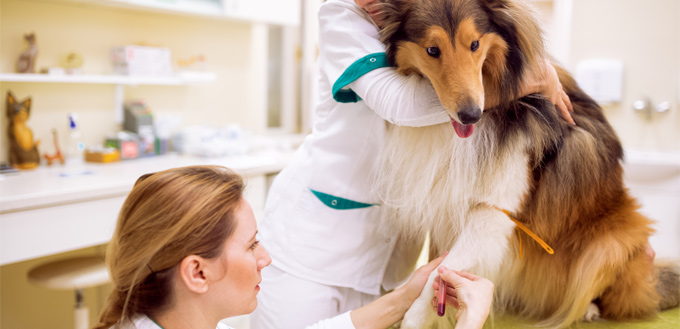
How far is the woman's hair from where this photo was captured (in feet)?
3.00

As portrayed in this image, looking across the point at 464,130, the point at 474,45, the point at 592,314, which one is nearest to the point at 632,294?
the point at 592,314

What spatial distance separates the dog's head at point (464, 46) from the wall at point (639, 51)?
3.15 meters

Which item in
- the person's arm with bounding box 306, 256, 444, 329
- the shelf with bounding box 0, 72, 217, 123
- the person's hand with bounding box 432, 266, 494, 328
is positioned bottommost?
the person's arm with bounding box 306, 256, 444, 329

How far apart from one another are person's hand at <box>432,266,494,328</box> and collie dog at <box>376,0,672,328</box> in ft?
0.22

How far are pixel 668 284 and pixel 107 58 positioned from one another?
2.76 meters

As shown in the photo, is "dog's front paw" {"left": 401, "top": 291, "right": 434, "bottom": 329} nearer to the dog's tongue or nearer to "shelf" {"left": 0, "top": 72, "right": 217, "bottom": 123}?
the dog's tongue

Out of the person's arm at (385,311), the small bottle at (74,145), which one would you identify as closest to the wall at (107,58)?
the small bottle at (74,145)

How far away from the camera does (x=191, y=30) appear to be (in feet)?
11.1

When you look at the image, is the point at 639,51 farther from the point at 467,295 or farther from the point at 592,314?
the point at 467,295

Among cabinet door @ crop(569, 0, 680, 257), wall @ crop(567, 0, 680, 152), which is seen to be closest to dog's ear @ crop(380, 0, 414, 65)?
cabinet door @ crop(569, 0, 680, 257)

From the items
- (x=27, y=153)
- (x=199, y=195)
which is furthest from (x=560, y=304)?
(x=27, y=153)

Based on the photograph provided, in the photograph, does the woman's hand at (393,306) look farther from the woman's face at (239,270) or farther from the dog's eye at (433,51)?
the dog's eye at (433,51)

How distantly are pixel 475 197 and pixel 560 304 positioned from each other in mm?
391

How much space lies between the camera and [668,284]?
4.74 feet
